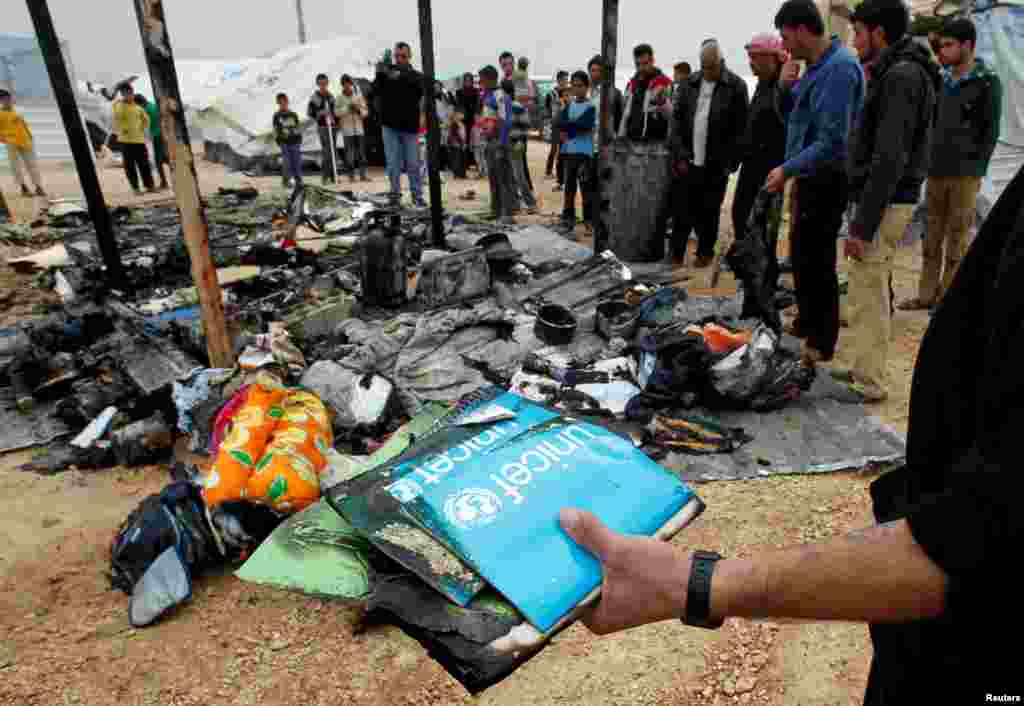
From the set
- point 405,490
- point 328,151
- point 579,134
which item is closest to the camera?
point 405,490

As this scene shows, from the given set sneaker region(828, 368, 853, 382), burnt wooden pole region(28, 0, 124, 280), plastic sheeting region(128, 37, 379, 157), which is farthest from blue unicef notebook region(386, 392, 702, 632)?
plastic sheeting region(128, 37, 379, 157)

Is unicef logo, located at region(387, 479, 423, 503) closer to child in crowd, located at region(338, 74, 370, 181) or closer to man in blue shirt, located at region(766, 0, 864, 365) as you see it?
man in blue shirt, located at region(766, 0, 864, 365)

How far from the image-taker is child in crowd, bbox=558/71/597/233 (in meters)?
7.75

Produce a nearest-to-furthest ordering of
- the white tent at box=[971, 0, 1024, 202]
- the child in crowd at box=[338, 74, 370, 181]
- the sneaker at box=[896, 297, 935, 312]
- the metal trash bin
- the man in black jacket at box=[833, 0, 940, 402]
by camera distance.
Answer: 1. the man in black jacket at box=[833, 0, 940, 402]
2. the sneaker at box=[896, 297, 935, 312]
3. the metal trash bin
4. the white tent at box=[971, 0, 1024, 202]
5. the child in crowd at box=[338, 74, 370, 181]

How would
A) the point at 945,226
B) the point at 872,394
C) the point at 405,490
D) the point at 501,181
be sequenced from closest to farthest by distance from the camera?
the point at 405,490 → the point at 872,394 → the point at 945,226 → the point at 501,181

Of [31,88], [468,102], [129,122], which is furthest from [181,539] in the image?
[31,88]

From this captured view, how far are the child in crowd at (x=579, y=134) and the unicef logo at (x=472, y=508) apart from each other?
7.22m

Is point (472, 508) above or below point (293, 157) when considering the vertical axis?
above

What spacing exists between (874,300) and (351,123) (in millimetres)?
12212

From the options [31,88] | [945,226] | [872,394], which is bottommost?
[872,394]

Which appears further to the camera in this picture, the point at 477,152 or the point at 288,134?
the point at 477,152

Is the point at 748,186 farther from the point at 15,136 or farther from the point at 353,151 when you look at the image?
the point at 15,136

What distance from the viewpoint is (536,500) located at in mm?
1317

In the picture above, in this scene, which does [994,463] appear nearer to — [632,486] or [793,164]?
[632,486]
